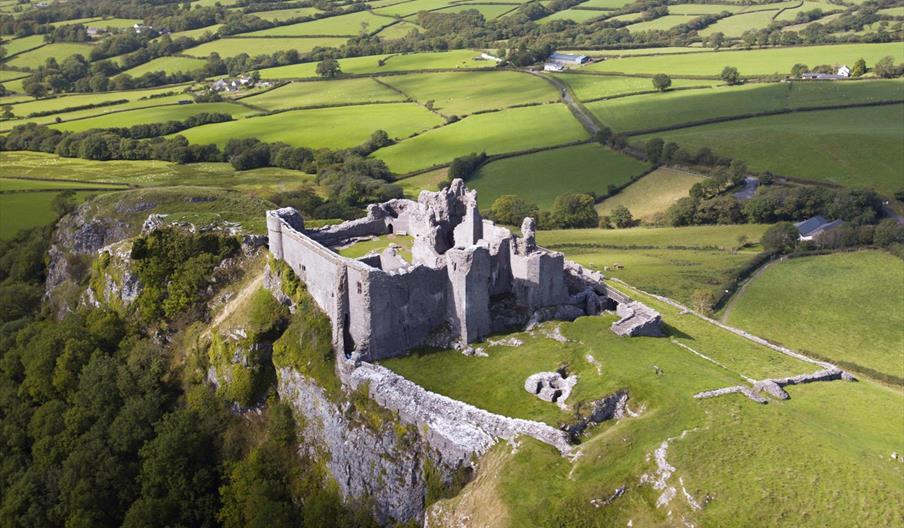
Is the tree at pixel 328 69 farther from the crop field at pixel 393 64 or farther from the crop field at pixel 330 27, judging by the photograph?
the crop field at pixel 330 27

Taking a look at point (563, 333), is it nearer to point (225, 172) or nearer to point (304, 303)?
point (304, 303)

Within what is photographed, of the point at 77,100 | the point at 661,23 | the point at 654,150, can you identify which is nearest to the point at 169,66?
the point at 77,100

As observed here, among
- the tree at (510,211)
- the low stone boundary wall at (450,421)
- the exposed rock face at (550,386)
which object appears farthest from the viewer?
the tree at (510,211)

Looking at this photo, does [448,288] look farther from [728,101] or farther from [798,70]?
[798,70]

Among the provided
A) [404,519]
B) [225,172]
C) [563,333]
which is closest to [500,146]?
[225,172]

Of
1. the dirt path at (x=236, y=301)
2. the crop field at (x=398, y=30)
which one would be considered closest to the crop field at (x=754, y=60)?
the crop field at (x=398, y=30)

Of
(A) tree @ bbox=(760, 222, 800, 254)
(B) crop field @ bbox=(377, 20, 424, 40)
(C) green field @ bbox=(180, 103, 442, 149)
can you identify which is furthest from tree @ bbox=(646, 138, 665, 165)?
(B) crop field @ bbox=(377, 20, 424, 40)
